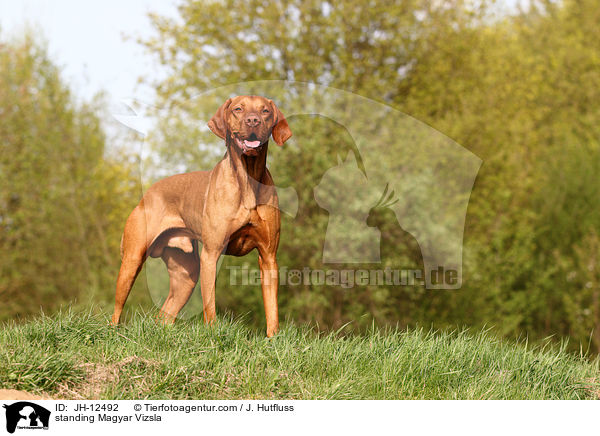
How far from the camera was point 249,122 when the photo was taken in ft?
15.4

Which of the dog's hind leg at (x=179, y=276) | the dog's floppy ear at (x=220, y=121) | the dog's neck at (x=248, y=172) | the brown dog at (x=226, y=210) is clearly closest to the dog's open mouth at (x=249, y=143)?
the brown dog at (x=226, y=210)

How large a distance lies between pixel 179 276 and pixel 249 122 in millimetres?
1764

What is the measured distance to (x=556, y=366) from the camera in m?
5.13

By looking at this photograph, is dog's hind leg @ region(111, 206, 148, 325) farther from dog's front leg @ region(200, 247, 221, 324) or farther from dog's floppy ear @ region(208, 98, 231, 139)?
dog's floppy ear @ region(208, 98, 231, 139)

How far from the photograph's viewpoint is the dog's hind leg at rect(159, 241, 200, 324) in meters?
5.56

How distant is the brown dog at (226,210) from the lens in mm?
4828

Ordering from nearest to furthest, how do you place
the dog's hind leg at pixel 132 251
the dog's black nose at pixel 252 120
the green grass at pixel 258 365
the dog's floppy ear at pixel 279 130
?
the green grass at pixel 258 365 → the dog's black nose at pixel 252 120 → the dog's floppy ear at pixel 279 130 → the dog's hind leg at pixel 132 251

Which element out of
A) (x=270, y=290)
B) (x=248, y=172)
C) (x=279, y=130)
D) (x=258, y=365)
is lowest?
(x=258, y=365)

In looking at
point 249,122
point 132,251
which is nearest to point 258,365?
point 132,251

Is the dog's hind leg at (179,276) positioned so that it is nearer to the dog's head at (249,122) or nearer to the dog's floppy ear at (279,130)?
the dog's head at (249,122)

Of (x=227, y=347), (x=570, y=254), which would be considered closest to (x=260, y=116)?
(x=227, y=347)

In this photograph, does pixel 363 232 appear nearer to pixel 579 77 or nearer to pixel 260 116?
pixel 260 116

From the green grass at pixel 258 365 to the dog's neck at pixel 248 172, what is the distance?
43.0 inches
